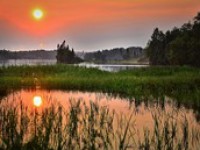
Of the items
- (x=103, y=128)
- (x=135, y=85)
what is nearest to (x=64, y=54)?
(x=135, y=85)

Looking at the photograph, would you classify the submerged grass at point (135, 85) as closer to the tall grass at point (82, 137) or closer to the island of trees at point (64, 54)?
the tall grass at point (82, 137)

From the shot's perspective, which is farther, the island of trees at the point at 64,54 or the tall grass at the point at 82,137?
the island of trees at the point at 64,54

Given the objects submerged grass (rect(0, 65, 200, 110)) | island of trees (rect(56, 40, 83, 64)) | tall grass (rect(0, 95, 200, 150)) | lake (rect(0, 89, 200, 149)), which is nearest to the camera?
tall grass (rect(0, 95, 200, 150))

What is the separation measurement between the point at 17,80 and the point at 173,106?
80.9ft

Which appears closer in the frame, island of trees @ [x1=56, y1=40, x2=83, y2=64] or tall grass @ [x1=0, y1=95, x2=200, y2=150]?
tall grass @ [x1=0, y1=95, x2=200, y2=150]

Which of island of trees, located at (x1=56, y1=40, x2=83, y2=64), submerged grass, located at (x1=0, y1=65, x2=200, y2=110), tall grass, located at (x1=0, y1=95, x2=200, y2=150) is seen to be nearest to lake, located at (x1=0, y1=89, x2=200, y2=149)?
tall grass, located at (x1=0, y1=95, x2=200, y2=150)

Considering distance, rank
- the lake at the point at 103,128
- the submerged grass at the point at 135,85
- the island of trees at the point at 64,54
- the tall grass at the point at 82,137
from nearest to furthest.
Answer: the tall grass at the point at 82,137 < the lake at the point at 103,128 < the submerged grass at the point at 135,85 < the island of trees at the point at 64,54

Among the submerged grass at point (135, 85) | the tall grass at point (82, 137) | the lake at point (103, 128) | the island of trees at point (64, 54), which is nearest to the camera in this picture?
the tall grass at point (82, 137)

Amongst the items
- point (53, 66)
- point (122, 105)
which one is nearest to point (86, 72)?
point (53, 66)

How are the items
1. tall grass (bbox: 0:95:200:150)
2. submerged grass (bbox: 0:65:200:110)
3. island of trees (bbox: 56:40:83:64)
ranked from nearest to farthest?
tall grass (bbox: 0:95:200:150)
submerged grass (bbox: 0:65:200:110)
island of trees (bbox: 56:40:83:64)

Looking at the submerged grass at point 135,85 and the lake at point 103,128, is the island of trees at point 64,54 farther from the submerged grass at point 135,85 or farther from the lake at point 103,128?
the lake at point 103,128

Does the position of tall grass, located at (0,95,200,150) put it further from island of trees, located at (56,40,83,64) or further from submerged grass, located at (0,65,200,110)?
island of trees, located at (56,40,83,64)

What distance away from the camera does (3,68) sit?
194 feet

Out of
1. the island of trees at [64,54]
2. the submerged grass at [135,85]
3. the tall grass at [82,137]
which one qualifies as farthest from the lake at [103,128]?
the island of trees at [64,54]
